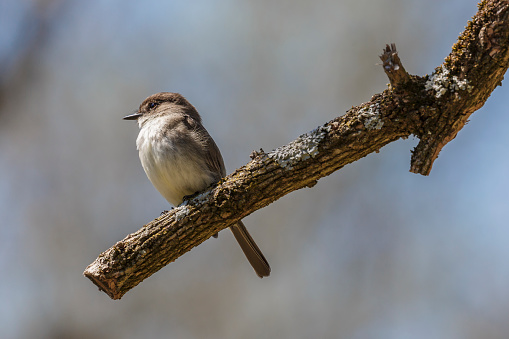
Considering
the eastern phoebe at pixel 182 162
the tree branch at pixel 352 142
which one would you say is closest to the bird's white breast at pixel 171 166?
the eastern phoebe at pixel 182 162

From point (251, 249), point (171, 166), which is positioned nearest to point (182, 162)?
point (171, 166)

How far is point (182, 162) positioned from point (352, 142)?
2067 mm

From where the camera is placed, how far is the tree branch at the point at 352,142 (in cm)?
295

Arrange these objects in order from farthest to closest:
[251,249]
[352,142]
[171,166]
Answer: [251,249] < [171,166] < [352,142]

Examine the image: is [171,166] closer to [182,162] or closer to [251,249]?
[182,162]

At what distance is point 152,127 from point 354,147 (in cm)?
261

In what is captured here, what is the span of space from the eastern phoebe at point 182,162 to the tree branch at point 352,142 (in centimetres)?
99

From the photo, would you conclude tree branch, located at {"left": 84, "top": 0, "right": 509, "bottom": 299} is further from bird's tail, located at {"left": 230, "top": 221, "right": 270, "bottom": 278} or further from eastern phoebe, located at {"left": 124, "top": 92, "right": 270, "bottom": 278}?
bird's tail, located at {"left": 230, "top": 221, "right": 270, "bottom": 278}

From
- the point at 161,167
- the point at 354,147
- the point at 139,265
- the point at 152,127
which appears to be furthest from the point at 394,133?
the point at 152,127

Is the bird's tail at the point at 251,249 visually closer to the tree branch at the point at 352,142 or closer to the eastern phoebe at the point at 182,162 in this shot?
the eastern phoebe at the point at 182,162

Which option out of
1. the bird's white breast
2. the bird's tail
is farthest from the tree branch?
the bird's tail

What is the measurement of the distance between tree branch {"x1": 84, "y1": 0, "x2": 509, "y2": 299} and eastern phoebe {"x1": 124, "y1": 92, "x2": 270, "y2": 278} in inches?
39.0

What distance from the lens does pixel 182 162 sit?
4848 millimetres

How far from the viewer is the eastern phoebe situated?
4.87 meters
